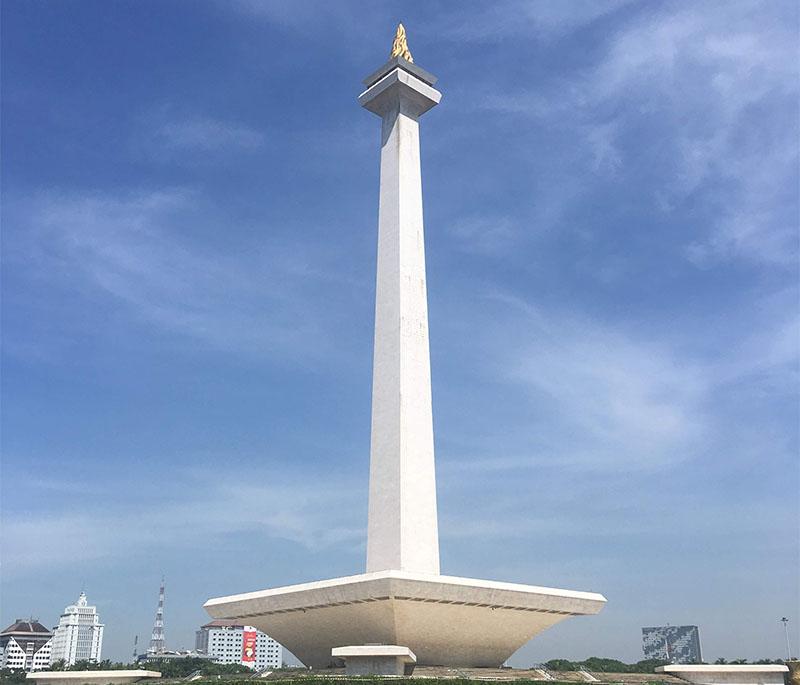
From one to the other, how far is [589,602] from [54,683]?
18322 mm

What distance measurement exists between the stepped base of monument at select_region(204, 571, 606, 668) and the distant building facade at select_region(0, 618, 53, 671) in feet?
309

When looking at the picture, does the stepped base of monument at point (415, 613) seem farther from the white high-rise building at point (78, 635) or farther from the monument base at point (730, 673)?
the white high-rise building at point (78, 635)

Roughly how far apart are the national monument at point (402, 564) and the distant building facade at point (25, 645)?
9579 cm

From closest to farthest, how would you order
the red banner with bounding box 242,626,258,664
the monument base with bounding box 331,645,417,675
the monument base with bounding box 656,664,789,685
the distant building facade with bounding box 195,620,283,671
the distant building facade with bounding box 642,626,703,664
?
the monument base with bounding box 331,645,417,675 → the monument base with bounding box 656,664,789,685 → the distant building facade with bounding box 642,626,703,664 → the red banner with bounding box 242,626,258,664 → the distant building facade with bounding box 195,620,283,671

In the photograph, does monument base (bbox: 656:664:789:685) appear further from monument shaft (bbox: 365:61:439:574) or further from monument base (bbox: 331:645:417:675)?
monument base (bbox: 331:645:417:675)

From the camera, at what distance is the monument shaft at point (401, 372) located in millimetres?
25547

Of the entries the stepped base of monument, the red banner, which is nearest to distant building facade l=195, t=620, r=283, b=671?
the red banner

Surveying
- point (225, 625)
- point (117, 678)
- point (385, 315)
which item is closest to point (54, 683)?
point (117, 678)

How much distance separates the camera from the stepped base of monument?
22.2m

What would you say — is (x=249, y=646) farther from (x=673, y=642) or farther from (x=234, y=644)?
(x=673, y=642)

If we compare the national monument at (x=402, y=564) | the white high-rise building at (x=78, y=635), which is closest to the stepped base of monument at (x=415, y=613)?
the national monument at (x=402, y=564)

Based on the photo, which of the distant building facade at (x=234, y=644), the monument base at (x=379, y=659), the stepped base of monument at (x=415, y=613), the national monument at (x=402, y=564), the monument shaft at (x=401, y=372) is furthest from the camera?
the distant building facade at (x=234, y=644)

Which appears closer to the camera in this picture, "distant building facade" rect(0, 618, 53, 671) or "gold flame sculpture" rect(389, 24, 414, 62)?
"gold flame sculpture" rect(389, 24, 414, 62)

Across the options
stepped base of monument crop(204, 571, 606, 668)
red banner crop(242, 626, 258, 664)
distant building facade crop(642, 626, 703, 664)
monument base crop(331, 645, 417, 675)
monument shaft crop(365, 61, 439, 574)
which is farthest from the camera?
red banner crop(242, 626, 258, 664)
